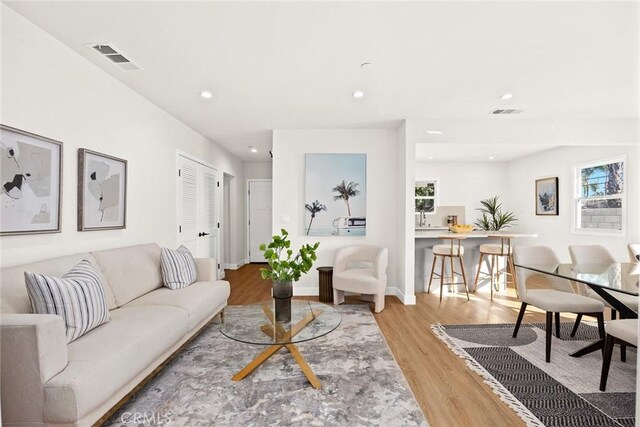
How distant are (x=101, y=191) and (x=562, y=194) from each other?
6999mm

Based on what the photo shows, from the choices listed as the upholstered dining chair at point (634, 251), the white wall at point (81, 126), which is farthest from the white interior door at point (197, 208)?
the upholstered dining chair at point (634, 251)

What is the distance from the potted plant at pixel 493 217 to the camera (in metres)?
6.95

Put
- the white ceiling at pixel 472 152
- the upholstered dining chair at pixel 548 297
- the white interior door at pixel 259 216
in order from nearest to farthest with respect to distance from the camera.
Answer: the upholstered dining chair at pixel 548 297 < the white ceiling at pixel 472 152 < the white interior door at pixel 259 216

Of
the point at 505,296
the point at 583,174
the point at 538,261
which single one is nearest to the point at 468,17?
the point at 538,261

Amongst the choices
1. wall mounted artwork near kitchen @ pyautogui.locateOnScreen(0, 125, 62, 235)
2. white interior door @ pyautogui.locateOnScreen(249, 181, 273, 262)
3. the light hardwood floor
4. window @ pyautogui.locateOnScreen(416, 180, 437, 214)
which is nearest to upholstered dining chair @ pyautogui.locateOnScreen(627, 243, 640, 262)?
the light hardwood floor

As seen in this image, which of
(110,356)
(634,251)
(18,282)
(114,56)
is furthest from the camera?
(634,251)

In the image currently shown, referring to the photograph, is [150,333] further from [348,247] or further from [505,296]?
[505,296]

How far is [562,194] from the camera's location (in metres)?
5.77

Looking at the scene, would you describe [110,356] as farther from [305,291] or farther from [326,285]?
[305,291]

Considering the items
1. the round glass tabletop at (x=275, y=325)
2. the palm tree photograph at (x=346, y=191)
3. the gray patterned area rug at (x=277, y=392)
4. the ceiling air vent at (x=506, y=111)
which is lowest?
the gray patterned area rug at (x=277, y=392)

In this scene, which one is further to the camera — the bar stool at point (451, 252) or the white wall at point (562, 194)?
the white wall at point (562, 194)

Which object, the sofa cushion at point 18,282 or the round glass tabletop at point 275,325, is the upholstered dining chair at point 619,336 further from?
the sofa cushion at point 18,282

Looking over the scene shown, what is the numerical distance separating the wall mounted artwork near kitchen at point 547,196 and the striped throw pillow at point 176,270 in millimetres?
6340

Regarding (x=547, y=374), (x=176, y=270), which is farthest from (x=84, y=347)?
(x=547, y=374)
